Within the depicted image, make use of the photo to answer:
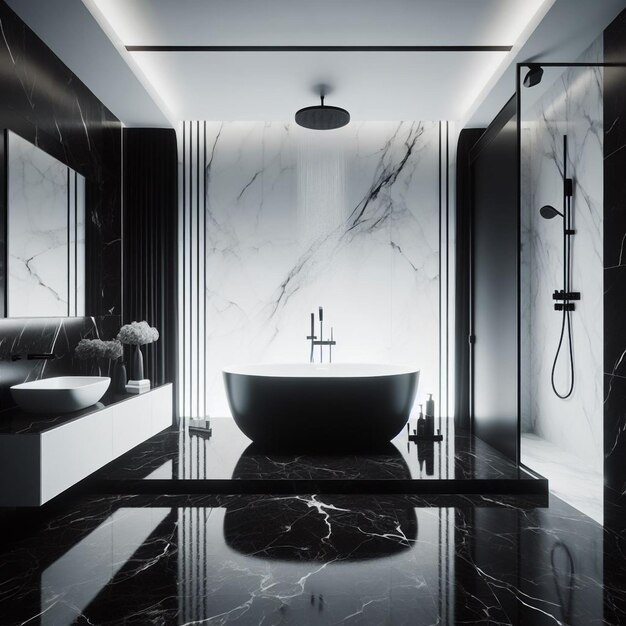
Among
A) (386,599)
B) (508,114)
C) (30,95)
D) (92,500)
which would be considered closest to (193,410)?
(92,500)

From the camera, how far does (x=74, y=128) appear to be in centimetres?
346

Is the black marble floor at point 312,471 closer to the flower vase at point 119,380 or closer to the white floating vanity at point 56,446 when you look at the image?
the white floating vanity at point 56,446

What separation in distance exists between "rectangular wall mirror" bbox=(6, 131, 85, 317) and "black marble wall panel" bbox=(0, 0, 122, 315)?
97mm

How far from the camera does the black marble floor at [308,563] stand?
5.57ft

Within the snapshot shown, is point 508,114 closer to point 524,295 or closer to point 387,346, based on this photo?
point 524,295

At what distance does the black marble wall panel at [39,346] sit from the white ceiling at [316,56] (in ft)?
5.91

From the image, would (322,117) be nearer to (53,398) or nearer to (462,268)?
(462,268)

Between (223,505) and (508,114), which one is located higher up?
(508,114)

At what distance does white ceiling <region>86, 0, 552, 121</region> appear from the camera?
296 centimetres

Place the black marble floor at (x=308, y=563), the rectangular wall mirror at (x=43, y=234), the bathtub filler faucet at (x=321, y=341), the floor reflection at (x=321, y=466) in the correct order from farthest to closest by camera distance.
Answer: the bathtub filler faucet at (x=321, y=341)
the floor reflection at (x=321, y=466)
the rectangular wall mirror at (x=43, y=234)
the black marble floor at (x=308, y=563)

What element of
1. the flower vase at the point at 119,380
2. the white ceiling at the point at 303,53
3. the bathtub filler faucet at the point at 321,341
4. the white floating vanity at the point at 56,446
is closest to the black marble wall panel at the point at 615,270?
the white ceiling at the point at 303,53

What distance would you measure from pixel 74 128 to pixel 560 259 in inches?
142

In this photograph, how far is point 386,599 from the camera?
177cm

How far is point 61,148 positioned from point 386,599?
3.13 m
